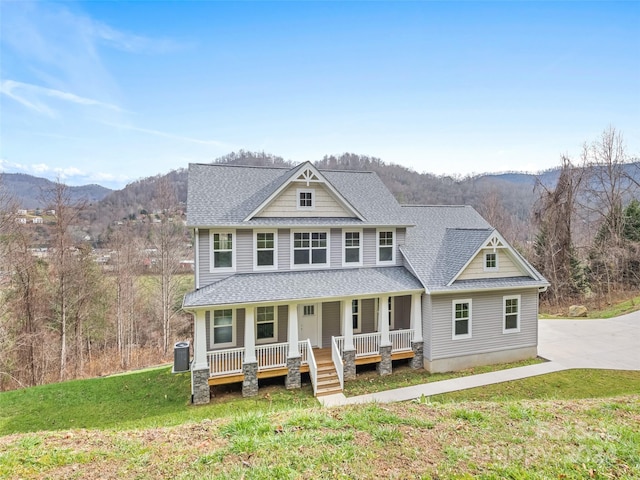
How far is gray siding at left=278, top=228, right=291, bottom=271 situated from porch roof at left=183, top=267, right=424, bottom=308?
0.35m

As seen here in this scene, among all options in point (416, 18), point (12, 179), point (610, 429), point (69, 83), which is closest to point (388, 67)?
point (416, 18)

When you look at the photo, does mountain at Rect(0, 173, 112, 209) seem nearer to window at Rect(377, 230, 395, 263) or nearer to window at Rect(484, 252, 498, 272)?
window at Rect(377, 230, 395, 263)

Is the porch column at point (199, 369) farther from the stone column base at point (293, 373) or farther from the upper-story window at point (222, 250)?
the stone column base at point (293, 373)

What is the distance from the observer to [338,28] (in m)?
15.0

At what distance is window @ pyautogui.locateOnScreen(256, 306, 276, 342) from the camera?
1242 centimetres

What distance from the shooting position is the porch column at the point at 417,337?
12766mm

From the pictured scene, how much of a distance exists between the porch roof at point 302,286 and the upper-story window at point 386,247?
0.58 metres

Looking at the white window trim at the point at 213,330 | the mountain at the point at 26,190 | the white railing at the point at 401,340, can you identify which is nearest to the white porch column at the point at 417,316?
the white railing at the point at 401,340

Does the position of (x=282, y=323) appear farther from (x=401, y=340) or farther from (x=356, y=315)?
(x=401, y=340)

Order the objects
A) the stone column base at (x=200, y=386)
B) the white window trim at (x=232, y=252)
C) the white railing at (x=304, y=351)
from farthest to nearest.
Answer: the white window trim at (x=232, y=252) → the white railing at (x=304, y=351) → the stone column base at (x=200, y=386)

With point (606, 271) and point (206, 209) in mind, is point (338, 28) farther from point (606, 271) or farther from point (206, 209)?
point (606, 271)

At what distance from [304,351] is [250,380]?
214cm

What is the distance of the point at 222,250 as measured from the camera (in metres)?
12.0

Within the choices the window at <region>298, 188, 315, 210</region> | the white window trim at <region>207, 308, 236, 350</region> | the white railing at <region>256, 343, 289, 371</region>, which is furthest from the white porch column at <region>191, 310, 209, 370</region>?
the window at <region>298, 188, 315, 210</region>
